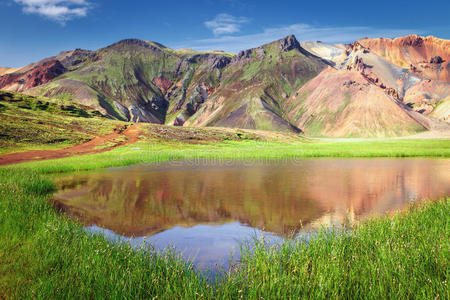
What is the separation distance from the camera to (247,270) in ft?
27.3

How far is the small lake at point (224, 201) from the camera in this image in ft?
45.3

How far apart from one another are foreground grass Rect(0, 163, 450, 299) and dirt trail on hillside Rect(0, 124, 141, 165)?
44.9m

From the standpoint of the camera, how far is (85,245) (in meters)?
9.05

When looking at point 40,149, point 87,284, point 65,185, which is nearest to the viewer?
point 87,284

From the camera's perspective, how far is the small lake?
→ 1381 cm

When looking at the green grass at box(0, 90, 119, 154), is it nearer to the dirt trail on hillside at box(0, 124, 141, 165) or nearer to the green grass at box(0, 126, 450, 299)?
the dirt trail on hillside at box(0, 124, 141, 165)

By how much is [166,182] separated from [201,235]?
52.1ft

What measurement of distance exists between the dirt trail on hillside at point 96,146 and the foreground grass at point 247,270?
1767 inches

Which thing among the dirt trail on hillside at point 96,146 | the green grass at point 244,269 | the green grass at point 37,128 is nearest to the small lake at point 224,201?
the green grass at point 244,269

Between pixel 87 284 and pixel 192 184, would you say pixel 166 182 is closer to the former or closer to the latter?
pixel 192 184

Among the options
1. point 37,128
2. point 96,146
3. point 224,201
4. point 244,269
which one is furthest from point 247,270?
point 37,128

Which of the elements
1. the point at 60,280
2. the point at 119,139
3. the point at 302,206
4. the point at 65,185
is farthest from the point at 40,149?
the point at 60,280

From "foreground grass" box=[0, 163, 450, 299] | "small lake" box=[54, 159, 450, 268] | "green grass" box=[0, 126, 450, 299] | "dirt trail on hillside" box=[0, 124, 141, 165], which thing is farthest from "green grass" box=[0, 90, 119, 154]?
"foreground grass" box=[0, 163, 450, 299]

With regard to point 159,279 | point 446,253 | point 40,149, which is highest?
point 446,253
